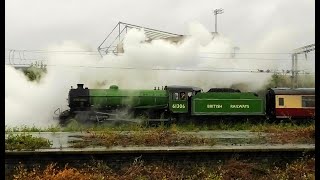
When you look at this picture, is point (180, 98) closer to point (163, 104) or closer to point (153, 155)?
point (163, 104)

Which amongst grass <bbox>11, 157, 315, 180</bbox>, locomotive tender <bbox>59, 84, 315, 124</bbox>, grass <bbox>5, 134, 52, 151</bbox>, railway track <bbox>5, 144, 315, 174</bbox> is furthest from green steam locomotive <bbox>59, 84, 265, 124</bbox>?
grass <bbox>11, 157, 315, 180</bbox>

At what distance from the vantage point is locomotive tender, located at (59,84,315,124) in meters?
16.5

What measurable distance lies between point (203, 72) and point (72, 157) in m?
13.4

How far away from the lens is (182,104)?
16.6 m

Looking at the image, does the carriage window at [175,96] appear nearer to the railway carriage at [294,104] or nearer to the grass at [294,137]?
the railway carriage at [294,104]

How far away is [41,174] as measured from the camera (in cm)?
804

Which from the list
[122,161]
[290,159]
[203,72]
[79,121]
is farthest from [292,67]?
[122,161]

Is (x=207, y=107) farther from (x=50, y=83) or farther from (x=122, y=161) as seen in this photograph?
(x=122, y=161)

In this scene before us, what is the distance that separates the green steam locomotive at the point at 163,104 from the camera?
649 inches

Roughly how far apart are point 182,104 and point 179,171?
26.4 ft

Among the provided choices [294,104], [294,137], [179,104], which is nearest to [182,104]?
[179,104]

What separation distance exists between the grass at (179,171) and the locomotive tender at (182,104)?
761cm

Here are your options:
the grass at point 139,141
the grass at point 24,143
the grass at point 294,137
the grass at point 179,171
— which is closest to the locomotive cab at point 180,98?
Answer: the grass at point 294,137

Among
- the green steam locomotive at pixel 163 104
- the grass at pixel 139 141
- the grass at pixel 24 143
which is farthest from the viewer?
the green steam locomotive at pixel 163 104
